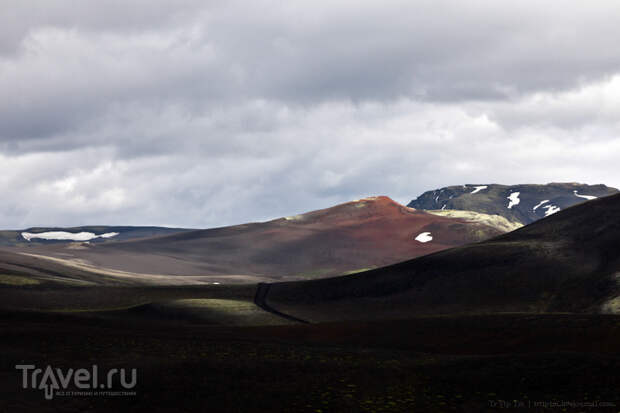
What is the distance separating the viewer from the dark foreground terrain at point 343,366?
25.0 m

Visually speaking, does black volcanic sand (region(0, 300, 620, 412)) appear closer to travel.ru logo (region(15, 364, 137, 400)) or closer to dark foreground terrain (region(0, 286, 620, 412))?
dark foreground terrain (region(0, 286, 620, 412))

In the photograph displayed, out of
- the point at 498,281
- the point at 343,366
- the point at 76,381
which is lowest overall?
the point at 343,366

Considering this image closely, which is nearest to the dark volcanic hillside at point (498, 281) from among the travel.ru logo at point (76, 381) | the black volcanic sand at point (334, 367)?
the black volcanic sand at point (334, 367)

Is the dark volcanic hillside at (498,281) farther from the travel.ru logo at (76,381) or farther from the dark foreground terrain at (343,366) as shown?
the travel.ru logo at (76,381)

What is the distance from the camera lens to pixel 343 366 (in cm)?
3300

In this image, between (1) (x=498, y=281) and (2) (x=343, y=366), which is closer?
(2) (x=343, y=366)

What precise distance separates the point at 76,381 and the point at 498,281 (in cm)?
6770

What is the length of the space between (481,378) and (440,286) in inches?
2339

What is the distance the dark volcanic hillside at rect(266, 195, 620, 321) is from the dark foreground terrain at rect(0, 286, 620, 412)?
2613 centimetres

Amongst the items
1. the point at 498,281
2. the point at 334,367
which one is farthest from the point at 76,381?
the point at 498,281

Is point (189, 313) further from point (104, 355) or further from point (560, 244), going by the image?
point (560, 244)

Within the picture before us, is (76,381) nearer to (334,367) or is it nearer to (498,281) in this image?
(334,367)

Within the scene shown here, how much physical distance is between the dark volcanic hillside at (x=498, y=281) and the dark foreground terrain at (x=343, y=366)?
26127 millimetres

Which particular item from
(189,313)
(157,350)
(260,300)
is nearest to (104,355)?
(157,350)
